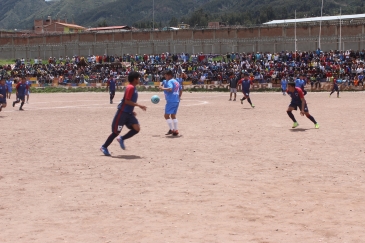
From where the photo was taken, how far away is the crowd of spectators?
145 feet

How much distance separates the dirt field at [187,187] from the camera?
6223mm

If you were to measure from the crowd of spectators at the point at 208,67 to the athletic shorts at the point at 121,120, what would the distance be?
32214 mm

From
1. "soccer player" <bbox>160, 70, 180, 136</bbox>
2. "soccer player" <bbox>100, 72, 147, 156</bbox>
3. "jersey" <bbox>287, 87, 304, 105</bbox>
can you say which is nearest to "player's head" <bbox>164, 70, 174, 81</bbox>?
"soccer player" <bbox>160, 70, 180, 136</bbox>

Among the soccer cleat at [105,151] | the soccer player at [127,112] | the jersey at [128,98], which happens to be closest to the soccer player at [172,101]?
the soccer player at [127,112]

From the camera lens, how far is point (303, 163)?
1041 cm

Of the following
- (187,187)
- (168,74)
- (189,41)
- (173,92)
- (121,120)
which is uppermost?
(189,41)

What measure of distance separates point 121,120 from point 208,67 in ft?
131

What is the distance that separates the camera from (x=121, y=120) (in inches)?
448

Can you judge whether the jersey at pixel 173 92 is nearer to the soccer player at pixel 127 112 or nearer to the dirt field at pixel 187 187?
the dirt field at pixel 187 187

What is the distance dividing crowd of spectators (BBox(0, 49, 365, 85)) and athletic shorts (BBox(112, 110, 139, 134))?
106 feet

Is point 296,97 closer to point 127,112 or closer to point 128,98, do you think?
point 127,112

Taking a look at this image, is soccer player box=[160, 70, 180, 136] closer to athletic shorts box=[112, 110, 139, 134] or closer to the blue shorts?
the blue shorts

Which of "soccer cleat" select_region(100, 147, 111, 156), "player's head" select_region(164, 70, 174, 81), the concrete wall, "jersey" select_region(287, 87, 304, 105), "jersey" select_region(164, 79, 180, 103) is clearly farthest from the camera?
the concrete wall

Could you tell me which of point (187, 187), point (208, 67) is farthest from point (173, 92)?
point (208, 67)
